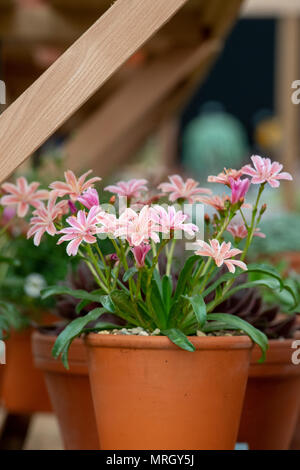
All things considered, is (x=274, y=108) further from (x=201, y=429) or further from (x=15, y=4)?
(x=201, y=429)

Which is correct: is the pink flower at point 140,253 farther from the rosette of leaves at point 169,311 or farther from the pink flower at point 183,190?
the pink flower at point 183,190

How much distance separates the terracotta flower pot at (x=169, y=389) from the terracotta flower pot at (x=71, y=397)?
30 cm

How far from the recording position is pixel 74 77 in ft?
3.14

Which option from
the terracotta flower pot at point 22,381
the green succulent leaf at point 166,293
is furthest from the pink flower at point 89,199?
the terracotta flower pot at point 22,381

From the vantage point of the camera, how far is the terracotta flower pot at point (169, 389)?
100cm

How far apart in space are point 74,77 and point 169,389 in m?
0.44

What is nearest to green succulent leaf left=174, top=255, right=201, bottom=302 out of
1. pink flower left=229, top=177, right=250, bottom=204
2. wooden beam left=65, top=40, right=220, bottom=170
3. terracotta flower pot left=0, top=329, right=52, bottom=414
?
pink flower left=229, top=177, right=250, bottom=204

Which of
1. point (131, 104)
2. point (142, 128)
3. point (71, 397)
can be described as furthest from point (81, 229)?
point (142, 128)

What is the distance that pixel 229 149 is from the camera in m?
7.55

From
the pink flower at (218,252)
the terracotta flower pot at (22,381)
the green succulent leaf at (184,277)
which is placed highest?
the pink flower at (218,252)

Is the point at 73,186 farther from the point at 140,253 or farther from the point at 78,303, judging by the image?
the point at 78,303

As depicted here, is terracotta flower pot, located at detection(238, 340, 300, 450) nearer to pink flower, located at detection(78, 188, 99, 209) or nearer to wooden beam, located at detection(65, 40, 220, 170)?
pink flower, located at detection(78, 188, 99, 209)

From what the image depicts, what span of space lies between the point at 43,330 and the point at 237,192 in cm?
59

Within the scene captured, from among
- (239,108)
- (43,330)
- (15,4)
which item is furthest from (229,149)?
(43,330)
